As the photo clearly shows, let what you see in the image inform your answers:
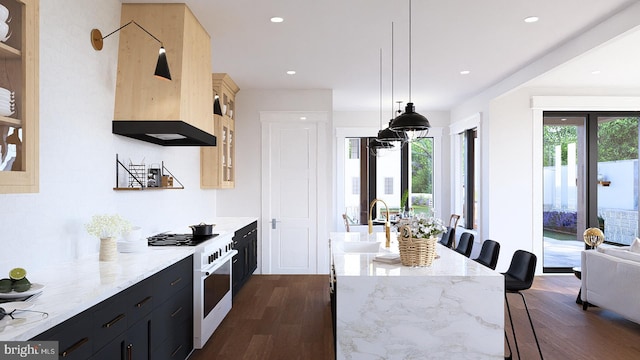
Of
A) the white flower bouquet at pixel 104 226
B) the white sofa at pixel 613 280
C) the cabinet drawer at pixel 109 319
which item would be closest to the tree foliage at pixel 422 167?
the white sofa at pixel 613 280

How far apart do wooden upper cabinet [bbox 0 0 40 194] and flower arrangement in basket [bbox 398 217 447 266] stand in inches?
83.2

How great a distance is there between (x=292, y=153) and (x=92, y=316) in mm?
4842

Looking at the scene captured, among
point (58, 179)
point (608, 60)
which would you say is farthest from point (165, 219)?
point (608, 60)

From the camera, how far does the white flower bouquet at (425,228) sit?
279 cm

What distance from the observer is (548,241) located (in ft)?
22.4

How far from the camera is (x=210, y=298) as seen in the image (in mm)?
3807

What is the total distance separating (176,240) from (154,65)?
4.95ft

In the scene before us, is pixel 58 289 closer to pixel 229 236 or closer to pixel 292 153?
pixel 229 236

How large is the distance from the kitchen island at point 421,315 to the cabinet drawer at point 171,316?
116 cm

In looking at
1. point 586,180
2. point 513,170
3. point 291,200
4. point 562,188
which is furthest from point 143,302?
point 586,180

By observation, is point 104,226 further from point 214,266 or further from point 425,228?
point 425,228

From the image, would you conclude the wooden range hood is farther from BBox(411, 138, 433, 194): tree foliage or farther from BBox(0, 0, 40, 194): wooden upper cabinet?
BBox(411, 138, 433, 194): tree foliage

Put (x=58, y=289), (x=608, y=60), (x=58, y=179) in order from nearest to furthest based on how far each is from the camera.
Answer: (x=58, y=289), (x=58, y=179), (x=608, y=60)

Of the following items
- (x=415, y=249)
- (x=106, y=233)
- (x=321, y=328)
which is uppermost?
(x=106, y=233)
